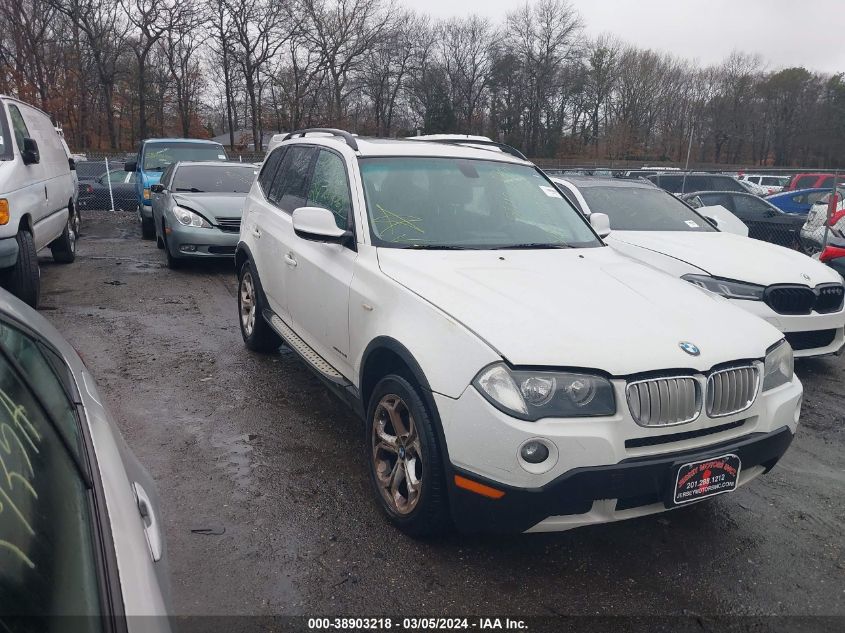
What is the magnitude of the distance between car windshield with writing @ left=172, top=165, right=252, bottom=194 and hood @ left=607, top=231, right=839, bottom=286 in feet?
20.0

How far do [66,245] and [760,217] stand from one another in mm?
12660

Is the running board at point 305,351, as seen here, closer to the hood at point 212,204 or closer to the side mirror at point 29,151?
the side mirror at point 29,151

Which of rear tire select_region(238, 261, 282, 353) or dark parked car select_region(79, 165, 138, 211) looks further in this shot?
dark parked car select_region(79, 165, 138, 211)

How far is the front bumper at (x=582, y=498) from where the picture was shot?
8.37 feet

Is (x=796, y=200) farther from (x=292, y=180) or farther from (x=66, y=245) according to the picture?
(x=66, y=245)

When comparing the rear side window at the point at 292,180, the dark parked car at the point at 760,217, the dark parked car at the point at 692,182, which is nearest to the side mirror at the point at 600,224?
the rear side window at the point at 292,180

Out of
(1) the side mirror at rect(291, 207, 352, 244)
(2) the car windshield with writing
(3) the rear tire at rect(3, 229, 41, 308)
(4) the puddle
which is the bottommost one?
(4) the puddle

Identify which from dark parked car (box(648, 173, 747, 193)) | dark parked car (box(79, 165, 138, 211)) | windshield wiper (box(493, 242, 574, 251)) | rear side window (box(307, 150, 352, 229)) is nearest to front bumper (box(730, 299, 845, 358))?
windshield wiper (box(493, 242, 574, 251))

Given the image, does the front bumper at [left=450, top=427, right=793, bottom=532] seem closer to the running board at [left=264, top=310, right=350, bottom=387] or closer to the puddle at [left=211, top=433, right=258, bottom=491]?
the running board at [left=264, top=310, right=350, bottom=387]

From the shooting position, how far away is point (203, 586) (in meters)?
2.79

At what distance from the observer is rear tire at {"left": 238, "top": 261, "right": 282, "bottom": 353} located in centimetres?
552

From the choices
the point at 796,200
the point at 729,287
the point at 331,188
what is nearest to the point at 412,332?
the point at 331,188

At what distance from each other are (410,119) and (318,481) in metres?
60.0

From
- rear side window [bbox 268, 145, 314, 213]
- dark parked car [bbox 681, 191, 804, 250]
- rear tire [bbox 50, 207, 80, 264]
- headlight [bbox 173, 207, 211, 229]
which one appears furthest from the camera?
dark parked car [bbox 681, 191, 804, 250]
